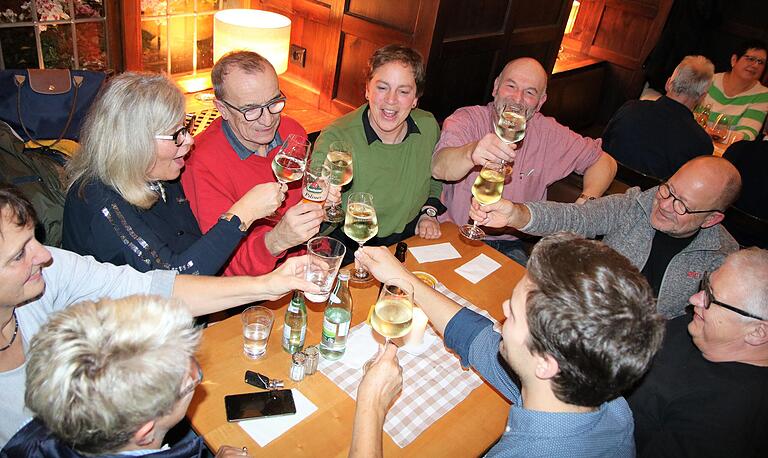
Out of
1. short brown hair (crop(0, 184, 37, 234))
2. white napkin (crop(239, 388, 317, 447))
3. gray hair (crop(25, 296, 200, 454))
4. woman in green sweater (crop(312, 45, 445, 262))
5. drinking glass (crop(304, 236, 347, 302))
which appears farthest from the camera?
woman in green sweater (crop(312, 45, 445, 262))

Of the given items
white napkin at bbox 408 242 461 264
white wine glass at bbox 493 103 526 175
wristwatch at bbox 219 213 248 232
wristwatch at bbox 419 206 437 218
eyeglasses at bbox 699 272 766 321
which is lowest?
white napkin at bbox 408 242 461 264

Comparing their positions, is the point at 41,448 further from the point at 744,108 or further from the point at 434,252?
the point at 744,108

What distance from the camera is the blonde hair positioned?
6.81 ft

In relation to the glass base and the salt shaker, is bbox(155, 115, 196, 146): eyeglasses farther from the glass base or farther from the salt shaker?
the glass base

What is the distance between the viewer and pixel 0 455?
53.3 inches

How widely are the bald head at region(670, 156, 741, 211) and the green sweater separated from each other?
1.32 m

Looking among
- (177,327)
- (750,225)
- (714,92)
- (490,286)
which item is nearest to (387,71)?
(490,286)

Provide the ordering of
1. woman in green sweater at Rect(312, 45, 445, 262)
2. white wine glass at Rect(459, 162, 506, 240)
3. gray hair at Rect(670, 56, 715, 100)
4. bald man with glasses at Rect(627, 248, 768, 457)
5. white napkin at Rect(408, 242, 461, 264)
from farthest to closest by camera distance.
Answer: gray hair at Rect(670, 56, 715, 100), woman in green sweater at Rect(312, 45, 445, 262), white napkin at Rect(408, 242, 461, 264), white wine glass at Rect(459, 162, 506, 240), bald man with glasses at Rect(627, 248, 768, 457)

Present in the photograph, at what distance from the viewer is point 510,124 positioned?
8.23 ft

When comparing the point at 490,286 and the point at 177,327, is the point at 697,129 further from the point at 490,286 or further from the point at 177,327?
the point at 177,327

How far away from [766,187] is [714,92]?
1.87m

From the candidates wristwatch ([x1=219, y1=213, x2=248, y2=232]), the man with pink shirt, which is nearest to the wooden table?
wristwatch ([x1=219, y1=213, x2=248, y2=232])

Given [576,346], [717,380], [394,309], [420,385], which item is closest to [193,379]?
[394,309]

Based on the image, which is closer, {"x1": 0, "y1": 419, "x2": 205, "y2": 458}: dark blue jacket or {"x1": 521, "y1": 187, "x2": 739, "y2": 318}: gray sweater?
{"x1": 0, "y1": 419, "x2": 205, "y2": 458}: dark blue jacket
